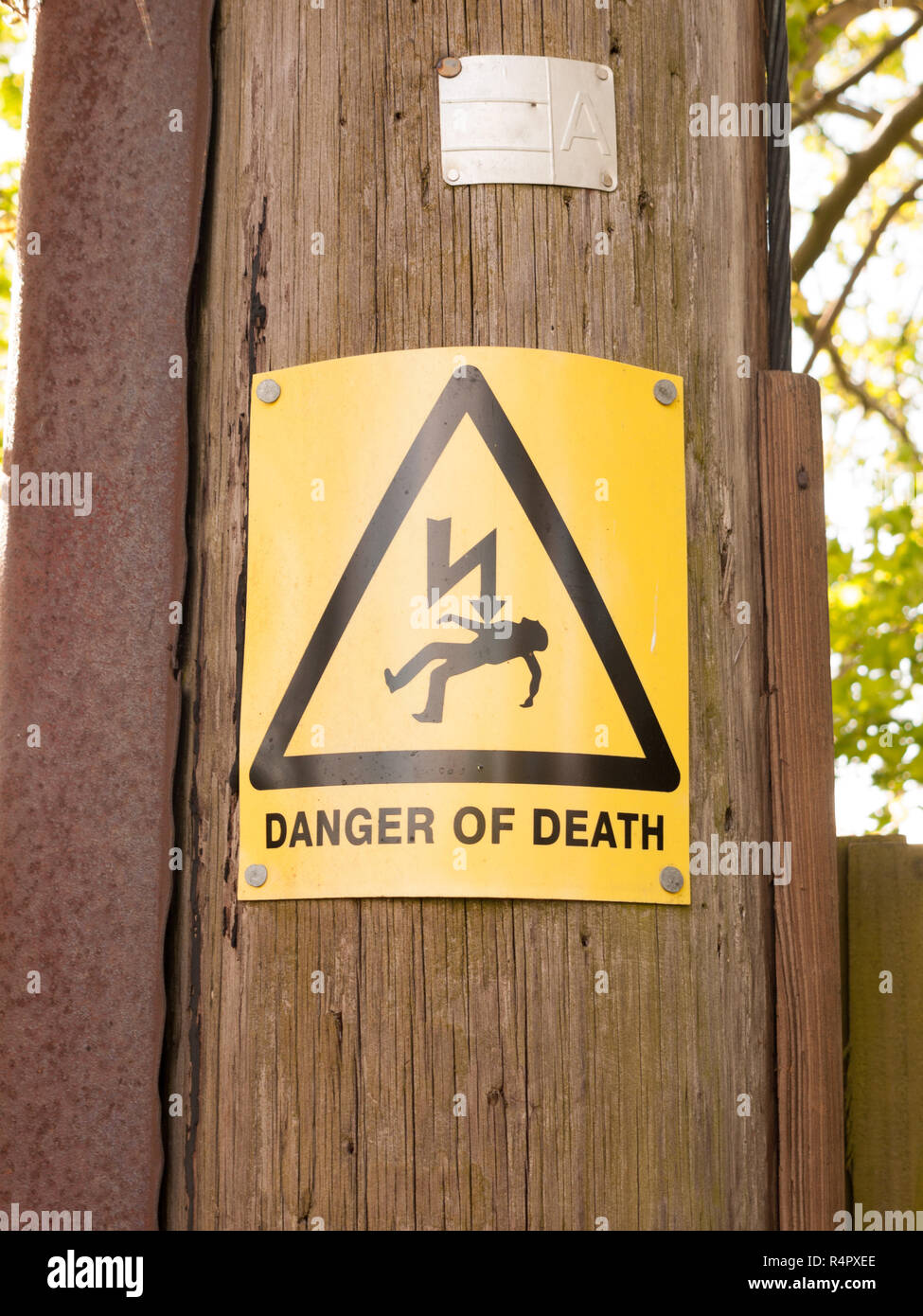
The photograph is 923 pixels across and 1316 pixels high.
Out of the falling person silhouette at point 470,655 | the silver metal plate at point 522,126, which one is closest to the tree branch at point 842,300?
the silver metal plate at point 522,126

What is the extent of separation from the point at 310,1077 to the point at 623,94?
158 cm

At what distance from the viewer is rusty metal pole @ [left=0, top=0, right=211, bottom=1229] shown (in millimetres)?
Result: 1890

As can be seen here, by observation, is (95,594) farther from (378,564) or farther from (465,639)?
(465,639)

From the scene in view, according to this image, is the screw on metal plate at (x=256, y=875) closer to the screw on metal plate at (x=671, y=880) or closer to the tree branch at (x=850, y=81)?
the screw on metal plate at (x=671, y=880)

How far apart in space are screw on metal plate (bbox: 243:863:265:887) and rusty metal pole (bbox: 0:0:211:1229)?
15cm

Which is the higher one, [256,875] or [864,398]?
[864,398]

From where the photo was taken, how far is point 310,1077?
1783 millimetres

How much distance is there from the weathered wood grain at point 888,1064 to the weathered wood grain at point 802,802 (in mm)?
224

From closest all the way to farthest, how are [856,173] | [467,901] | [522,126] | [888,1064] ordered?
[467,901] → [522,126] → [888,1064] → [856,173]

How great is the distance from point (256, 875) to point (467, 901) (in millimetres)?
319

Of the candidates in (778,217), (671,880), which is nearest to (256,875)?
(671,880)

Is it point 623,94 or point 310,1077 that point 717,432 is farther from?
point 310,1077

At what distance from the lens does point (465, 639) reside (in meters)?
1.81

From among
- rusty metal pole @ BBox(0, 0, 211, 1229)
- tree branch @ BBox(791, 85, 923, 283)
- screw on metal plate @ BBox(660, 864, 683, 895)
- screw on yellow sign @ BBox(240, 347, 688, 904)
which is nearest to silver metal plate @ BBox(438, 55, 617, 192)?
screw on yellow sign @ BBox(240, 347, 688, 904)
